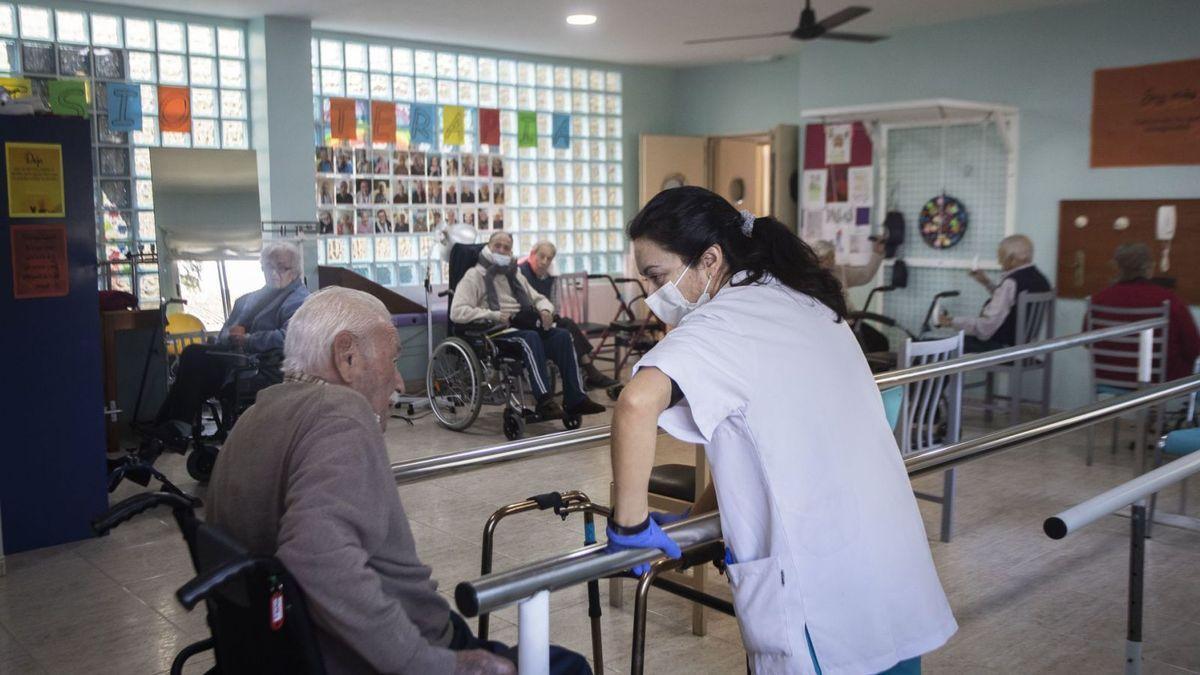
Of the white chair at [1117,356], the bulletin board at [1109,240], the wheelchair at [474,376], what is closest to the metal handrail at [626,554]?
the white chair at [1117,356]

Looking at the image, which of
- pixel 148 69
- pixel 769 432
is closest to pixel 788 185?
pixel 148 69

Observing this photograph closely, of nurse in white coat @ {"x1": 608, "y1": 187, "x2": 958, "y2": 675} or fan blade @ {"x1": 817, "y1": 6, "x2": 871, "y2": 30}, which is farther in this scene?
fan blade @ {"x1": 817, "y1": 6, "x2": 871, "y2": 30}

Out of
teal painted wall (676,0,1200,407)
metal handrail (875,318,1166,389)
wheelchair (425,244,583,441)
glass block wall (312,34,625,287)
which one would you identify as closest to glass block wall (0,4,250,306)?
glass block wall (312,34,625,287)

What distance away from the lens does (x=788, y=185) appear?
339 inches

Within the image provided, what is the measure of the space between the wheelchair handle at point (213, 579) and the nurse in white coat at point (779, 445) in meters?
0.47

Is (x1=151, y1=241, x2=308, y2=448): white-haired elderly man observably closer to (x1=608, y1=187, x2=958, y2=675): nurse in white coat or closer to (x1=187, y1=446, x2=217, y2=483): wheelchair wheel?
(x1=187, y1=446, x2=217, y2=483): wheelchair wheel

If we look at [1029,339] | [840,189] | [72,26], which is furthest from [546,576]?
[840,189]

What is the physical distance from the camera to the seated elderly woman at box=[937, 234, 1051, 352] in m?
6.16

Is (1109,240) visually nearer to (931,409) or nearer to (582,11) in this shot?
(931,409)

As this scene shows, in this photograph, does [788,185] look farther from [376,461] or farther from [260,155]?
[376,461]

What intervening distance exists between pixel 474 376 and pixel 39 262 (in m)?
2.62

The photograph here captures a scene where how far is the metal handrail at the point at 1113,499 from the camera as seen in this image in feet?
4.87

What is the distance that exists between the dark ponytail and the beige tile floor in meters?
1.65

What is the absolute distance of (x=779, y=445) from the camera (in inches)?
54.8
